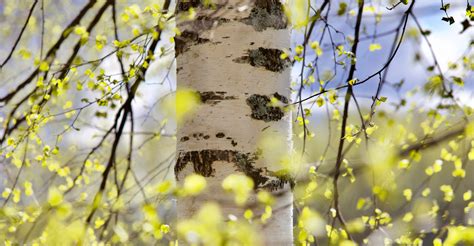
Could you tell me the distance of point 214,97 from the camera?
4.37 ft

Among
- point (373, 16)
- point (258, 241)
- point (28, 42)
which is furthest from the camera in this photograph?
point (28, 42)

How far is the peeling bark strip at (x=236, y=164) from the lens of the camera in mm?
1316

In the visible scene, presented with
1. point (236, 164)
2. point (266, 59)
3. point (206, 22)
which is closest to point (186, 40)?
point (206, 22)

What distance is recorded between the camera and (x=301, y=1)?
146cm

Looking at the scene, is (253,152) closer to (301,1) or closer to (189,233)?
(301,1)

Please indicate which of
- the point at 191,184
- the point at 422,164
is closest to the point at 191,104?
the point at 191,184

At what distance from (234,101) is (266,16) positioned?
21 centimetres

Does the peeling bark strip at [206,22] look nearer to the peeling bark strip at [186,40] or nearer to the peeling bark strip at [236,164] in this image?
the peeling bark strip at [186,40]

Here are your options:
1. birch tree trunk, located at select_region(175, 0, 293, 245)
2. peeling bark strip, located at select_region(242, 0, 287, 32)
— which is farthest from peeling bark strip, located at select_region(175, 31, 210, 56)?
peeling bark strip, located at select_region(242, 0, 287, 32)

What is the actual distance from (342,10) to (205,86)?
0.63 meters

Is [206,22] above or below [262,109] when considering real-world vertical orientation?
above

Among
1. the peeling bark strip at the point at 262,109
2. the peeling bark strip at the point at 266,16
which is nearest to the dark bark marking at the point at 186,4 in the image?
the peeling bark strip at the point at 266,16

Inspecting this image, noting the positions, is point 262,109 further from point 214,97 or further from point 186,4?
point 186,4

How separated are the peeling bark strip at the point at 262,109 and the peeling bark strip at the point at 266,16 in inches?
6.1
